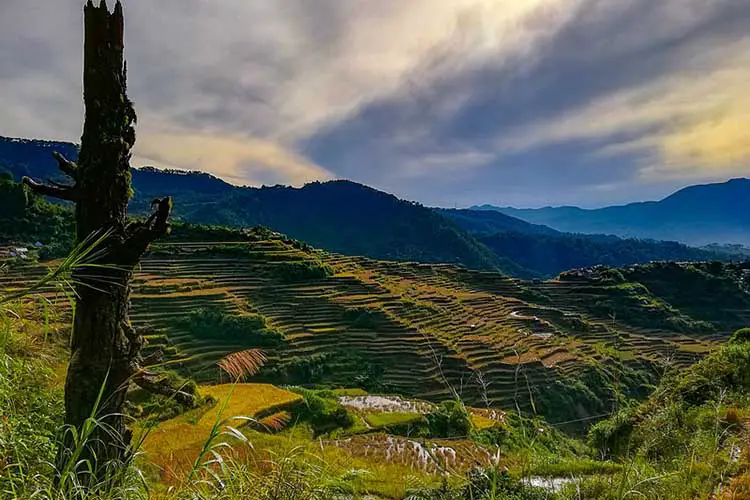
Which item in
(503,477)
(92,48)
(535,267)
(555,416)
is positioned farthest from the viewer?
(535,267)

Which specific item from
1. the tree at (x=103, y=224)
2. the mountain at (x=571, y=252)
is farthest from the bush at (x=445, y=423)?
the mountain at (x=571, y=252)

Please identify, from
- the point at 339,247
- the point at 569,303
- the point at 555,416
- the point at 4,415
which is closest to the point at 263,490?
the point at 4,415

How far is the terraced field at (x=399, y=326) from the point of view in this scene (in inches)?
1077

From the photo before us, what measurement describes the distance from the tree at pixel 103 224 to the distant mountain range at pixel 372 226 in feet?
353

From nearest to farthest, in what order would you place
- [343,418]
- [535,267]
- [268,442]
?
[268,442] → [343,418] → [535,267]

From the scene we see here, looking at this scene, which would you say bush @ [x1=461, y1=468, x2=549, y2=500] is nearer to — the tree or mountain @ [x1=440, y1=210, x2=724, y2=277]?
the tree

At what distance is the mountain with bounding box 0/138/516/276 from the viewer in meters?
118

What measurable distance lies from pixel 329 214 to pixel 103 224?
167 meters

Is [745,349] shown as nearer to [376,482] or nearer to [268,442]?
[376,482]

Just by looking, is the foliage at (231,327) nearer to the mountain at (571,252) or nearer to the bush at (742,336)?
the bush at (742,336)

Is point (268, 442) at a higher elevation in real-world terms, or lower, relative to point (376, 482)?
lower

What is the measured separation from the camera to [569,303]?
179 feet

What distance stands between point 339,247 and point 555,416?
112 metres

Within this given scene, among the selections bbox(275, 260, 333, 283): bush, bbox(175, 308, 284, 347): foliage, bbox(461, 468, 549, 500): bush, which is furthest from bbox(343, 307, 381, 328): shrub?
bbox(461, 468, 549, 500): bush
